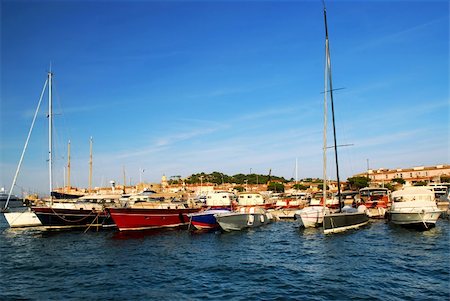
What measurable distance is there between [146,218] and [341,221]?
745 inches

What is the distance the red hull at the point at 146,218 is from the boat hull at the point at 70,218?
15.4 feet

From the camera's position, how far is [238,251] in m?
24.8

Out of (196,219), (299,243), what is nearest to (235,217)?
(196,219)

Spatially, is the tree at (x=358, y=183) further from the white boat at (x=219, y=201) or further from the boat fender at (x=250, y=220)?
the boat fender at (x=250, y=220)

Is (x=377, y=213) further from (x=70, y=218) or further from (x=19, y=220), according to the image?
(x=19, y=220)

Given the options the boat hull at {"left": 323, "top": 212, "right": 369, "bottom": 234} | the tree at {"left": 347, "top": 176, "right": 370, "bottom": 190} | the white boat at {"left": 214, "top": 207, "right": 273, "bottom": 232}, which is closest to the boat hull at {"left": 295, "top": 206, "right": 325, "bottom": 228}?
the boat hull at {"left": 323, "top": 212, "right": 369, "bottom": 234}

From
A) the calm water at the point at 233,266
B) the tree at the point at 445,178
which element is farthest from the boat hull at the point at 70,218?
the tree at the point at 445,178

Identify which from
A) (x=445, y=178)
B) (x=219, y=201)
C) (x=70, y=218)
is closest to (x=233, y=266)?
(x=70, y=218)

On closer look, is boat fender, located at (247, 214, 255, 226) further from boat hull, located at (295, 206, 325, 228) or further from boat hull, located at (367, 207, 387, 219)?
boat hull, located at (367, 207, 387, 219)

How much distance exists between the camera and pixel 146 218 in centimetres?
3578

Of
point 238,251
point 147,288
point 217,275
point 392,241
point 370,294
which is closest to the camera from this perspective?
point 370,294

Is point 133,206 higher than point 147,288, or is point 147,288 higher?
point 133,206

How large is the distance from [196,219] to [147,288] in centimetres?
1857

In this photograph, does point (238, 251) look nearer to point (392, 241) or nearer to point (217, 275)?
point (217, 275)
